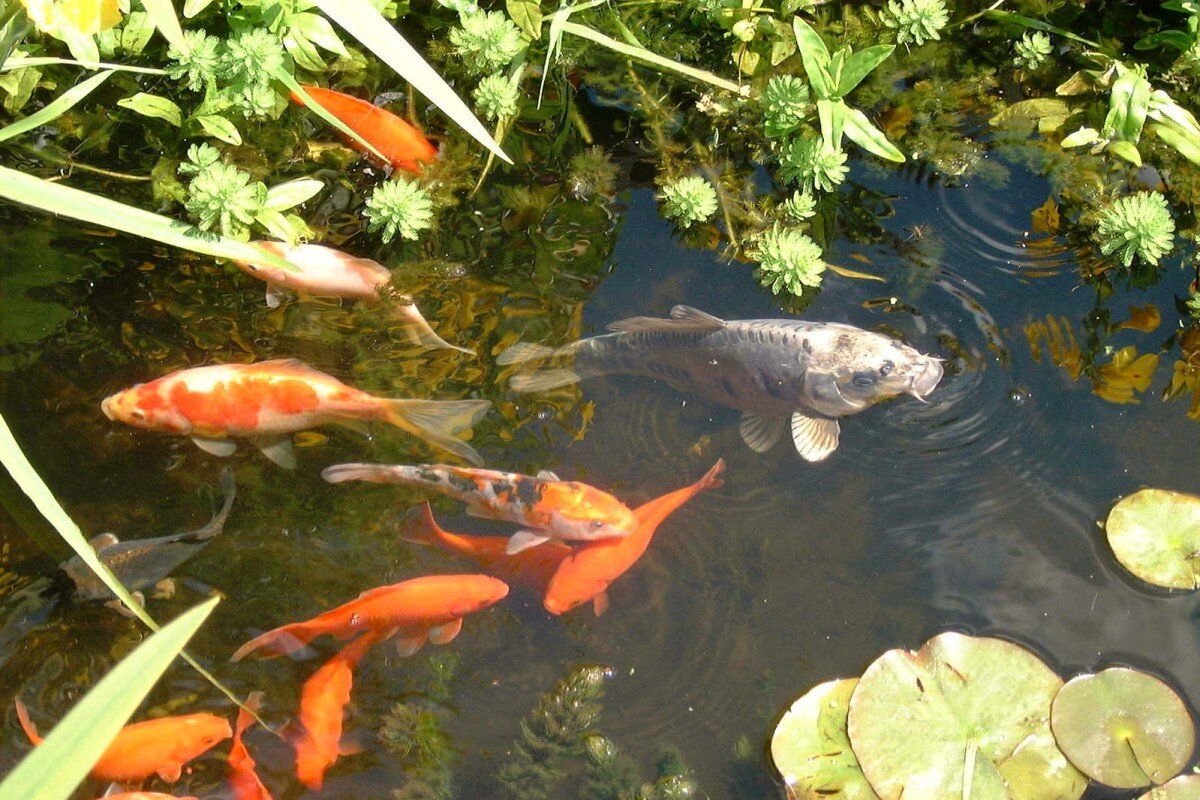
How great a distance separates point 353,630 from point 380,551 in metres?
0.29

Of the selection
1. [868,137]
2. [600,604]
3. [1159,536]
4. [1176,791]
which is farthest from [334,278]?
[1176,791]

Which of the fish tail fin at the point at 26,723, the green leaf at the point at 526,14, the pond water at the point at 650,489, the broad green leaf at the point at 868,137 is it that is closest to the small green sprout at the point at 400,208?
the pond water at the point at 650,489

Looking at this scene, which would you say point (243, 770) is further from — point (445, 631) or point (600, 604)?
point (600, 604)

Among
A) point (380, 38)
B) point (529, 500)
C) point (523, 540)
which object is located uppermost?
point (380, 38)

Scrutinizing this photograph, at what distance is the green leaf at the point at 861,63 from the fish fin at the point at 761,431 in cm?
114

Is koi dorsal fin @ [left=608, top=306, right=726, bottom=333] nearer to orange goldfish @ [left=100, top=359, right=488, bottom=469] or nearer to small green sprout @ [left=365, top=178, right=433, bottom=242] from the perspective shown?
orange goldfish @ [left=100, top=359, right=488, bottom=469]

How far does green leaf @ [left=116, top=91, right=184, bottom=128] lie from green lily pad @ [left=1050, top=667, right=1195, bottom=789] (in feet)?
11.3

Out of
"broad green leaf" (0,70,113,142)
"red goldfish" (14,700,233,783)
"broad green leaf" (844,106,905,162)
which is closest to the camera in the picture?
"broad green leaf" (0,70,113,142)

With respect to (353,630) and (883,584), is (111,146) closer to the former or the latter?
(353,630)

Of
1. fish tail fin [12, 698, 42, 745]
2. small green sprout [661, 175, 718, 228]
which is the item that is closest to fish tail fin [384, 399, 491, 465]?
small green sprout [661, 175, 718, 228]

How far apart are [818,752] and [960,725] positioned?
1.46 feet

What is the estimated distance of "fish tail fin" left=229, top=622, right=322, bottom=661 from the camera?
3237mm

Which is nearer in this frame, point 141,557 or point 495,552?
point 141,557

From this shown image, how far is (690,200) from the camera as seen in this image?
333cm
